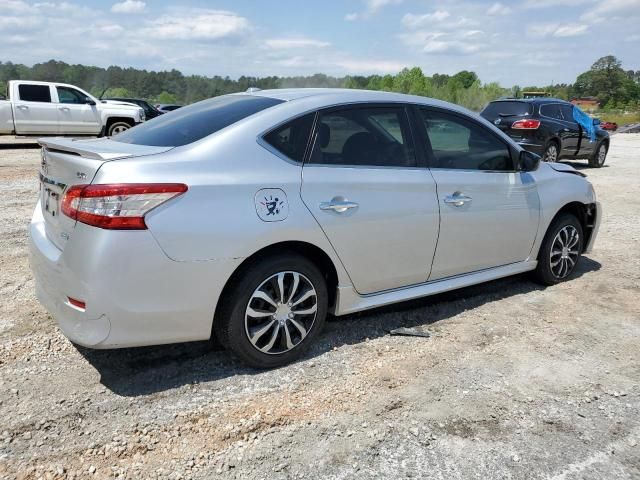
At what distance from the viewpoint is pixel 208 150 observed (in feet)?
9.82

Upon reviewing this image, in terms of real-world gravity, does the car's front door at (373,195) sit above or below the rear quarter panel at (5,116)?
above

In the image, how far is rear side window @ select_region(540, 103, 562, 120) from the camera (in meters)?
12.4

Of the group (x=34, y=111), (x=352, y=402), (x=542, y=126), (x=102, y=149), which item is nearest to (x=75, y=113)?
(x=34, y=111)

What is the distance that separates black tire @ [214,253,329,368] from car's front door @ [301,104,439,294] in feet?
0.84

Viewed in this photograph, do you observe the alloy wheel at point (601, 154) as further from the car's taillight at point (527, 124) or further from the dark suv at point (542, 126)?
the car's taillight at point (527, 124)

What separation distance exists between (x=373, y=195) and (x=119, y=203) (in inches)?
61.3

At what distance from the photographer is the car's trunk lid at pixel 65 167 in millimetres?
2818

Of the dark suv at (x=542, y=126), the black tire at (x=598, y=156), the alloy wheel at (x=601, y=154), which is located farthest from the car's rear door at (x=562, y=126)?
the alloy wheel at (x=601, y=154)

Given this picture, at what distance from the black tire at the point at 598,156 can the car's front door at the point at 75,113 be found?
46.1 feet

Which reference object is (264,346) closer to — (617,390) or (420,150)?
(420,150)

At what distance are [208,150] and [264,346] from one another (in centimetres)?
118

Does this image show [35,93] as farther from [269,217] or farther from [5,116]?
[269,217]

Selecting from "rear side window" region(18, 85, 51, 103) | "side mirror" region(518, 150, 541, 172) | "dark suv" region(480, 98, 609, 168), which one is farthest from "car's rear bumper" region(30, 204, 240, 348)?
"rear side window" region(18, 85, 51, 103)

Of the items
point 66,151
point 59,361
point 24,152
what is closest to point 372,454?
point 59,361
